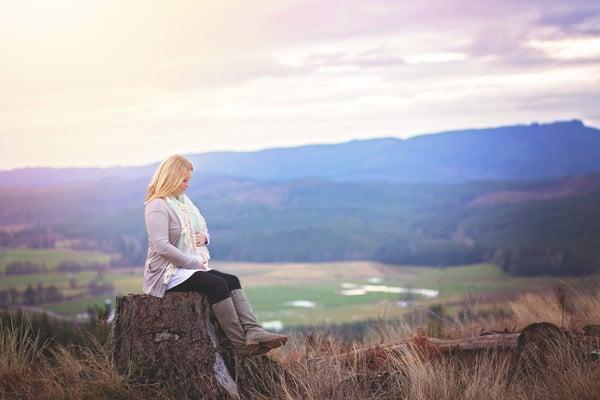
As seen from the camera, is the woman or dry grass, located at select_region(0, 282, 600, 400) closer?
dry grass, located at select_region(0, 282, 600, 400)

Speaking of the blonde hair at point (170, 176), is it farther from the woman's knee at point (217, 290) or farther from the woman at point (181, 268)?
the woman's knee at point (217, 290)

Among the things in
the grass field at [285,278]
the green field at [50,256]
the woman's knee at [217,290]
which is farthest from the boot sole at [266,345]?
the green field at [50,256]

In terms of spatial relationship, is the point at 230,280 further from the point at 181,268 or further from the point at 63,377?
the point at 63,377

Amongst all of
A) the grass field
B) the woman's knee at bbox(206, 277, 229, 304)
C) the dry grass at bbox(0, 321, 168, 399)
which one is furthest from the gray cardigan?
the grass field

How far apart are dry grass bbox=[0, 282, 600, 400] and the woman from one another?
41cm

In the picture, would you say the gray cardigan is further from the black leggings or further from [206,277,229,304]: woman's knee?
[206,277,229,304]: woman's knee

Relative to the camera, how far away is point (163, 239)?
7230mm

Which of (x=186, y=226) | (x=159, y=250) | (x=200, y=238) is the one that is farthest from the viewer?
(x=200, y=238)

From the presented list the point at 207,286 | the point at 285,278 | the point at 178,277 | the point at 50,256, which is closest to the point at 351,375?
the point at 207,286

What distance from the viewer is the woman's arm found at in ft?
23.7

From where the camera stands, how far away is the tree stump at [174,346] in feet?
23.6

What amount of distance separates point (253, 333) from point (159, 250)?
1.19 metres

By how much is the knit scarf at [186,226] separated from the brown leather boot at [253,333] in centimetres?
51

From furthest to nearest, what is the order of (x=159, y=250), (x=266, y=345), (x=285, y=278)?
(x=285, y=278) < (x=266, y=345) < (x=159, y=250)
